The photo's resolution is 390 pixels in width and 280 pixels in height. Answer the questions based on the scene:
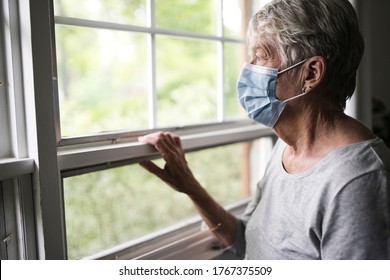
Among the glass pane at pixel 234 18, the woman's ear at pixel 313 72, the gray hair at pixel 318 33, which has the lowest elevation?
the woman's ear at pixel 313 72

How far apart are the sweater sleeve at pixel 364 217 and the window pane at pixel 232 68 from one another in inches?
33.3

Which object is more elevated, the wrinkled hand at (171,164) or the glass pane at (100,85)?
the glass pane at (100,85)

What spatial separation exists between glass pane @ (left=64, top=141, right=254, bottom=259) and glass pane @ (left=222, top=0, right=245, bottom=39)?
0.55m

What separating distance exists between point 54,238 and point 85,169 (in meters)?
0.22

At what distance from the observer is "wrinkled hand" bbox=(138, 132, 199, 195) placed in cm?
113

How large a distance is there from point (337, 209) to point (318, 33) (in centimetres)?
44

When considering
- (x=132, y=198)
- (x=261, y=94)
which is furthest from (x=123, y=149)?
(x=132, y=198)

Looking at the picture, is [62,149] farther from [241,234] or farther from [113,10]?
[113,10]

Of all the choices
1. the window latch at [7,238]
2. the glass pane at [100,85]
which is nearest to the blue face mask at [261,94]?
the window latch at [7,238]

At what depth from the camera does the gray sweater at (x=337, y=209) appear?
0.84 metres

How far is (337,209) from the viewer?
2.80 feet

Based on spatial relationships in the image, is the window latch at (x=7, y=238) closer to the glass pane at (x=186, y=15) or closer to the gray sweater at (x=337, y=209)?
the gray sweater at (x=337, y=209)

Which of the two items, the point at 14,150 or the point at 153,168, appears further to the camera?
the point at 153,168

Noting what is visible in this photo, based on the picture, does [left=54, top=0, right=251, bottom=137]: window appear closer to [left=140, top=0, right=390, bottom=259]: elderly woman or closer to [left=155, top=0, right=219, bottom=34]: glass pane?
[left=155, top=0, right=219, bottom=34]: glass pane
